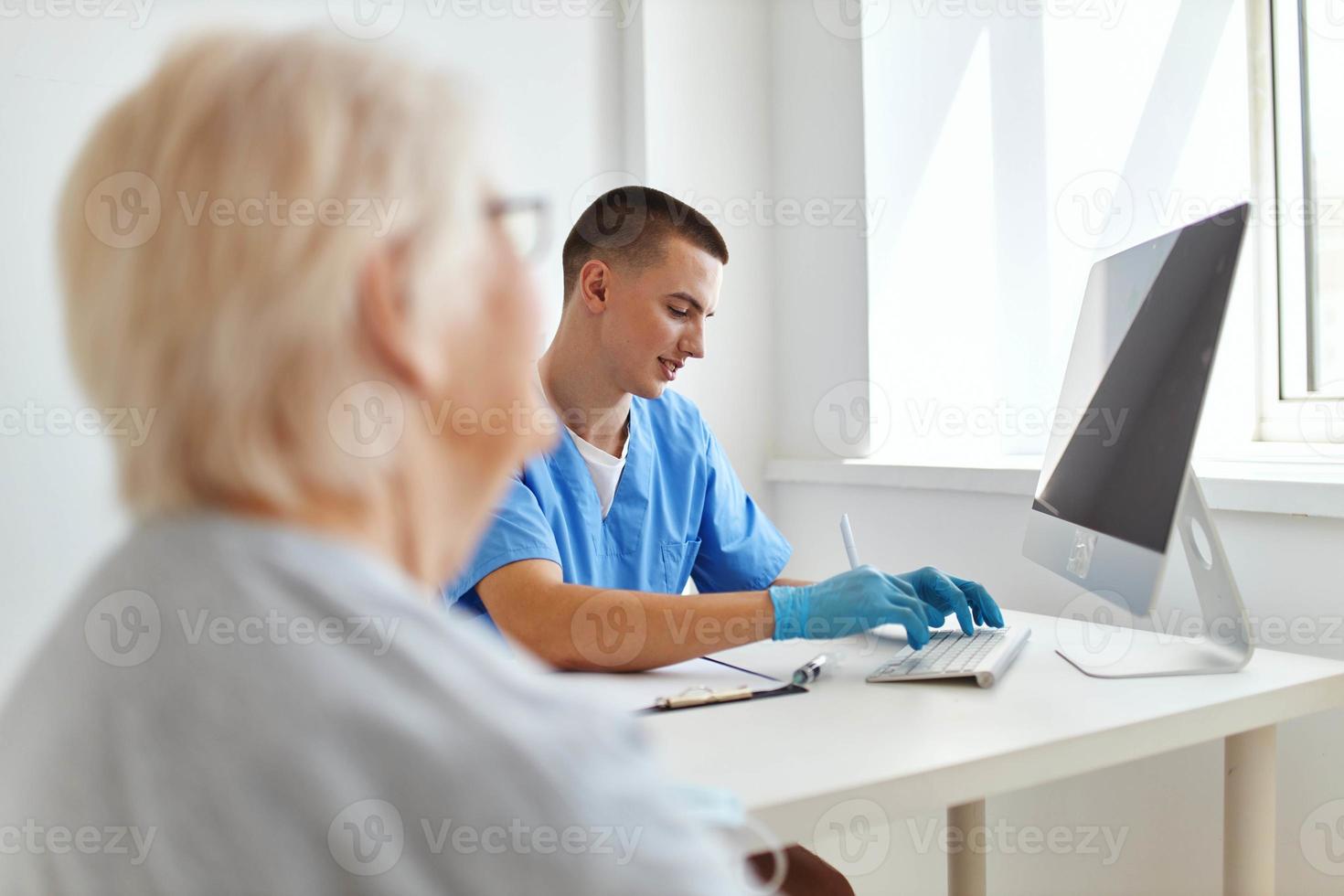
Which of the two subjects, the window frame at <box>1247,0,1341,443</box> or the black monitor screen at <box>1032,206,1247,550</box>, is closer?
the black monitor screen at <box>1032,206,1247,550</box>

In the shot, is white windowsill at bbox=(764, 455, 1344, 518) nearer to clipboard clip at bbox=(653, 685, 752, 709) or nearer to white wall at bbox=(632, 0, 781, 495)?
white wall at bbox=(632, 0, 781, 495)

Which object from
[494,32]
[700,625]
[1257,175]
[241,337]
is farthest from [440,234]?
[494,32]

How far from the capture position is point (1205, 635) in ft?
3.84

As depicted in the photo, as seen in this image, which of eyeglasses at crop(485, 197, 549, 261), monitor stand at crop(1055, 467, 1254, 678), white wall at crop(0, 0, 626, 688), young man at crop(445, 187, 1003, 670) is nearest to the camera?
eyeglasses at crop(485, 197, 549, 261)

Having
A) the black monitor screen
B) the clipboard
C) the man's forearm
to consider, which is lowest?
the clipboard

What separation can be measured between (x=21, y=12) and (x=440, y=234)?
1.94 m

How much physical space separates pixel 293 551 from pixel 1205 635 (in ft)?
3.60

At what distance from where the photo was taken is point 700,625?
1180 millimetres

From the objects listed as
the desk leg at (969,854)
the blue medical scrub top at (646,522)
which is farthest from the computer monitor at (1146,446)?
the blue medical scrub top at (646,522)

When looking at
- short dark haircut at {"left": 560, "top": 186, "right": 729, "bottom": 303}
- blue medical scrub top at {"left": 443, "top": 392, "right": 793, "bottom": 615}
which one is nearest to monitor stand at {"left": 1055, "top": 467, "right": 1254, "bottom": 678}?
blue medical scrub top at {"left": 443, "top": 392, "right": 793, "bottom": 615}

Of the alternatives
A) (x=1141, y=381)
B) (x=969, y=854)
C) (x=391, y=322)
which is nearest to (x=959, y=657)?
(x=1141, y=381)

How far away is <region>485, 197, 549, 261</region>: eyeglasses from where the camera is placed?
449 mm

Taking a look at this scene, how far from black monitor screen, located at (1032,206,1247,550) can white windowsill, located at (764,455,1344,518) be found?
260mm

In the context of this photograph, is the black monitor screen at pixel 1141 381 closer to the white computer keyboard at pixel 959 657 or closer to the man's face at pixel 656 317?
the white computer keyboard at pixel 959 657
